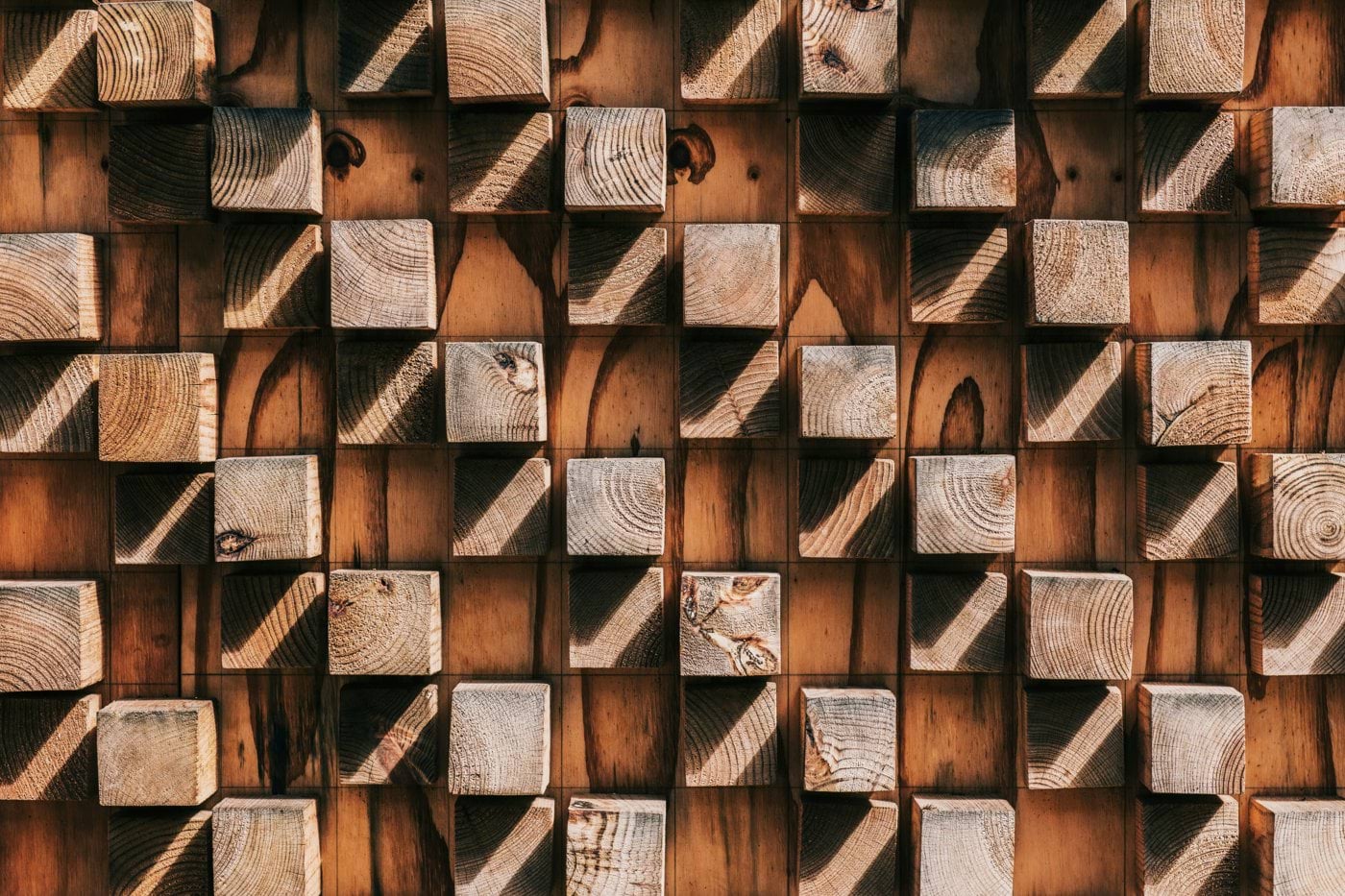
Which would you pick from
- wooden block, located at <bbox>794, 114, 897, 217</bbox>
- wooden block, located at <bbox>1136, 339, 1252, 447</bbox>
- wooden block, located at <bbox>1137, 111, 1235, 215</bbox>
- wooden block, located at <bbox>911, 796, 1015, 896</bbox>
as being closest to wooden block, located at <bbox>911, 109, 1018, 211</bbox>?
wooden block, located at <bbox>794, 114, 897, 217</bbox>

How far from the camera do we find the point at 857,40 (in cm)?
117

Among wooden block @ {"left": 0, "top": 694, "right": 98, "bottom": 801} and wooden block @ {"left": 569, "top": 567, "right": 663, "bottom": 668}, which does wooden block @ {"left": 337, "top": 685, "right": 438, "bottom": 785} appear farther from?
wooden block @ {"left": 0, "top": 694, "right": 98, "bottom": 801}

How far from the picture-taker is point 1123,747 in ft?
3.96

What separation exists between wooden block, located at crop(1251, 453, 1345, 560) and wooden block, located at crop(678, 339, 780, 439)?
0.75 meters

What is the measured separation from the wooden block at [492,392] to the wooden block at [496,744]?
39 cm

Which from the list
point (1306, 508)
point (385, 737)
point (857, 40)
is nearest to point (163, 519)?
point (385, 737)

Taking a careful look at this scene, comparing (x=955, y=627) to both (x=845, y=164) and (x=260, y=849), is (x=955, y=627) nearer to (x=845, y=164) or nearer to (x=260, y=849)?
(x=845, y=164)

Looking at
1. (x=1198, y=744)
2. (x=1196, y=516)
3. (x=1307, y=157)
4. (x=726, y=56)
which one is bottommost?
(x=1198, y=744)

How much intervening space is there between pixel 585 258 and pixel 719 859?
3.10 ft

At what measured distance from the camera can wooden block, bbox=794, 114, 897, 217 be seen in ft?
3.90

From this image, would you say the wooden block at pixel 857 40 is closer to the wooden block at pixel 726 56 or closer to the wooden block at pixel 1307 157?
the wooden block at pixel 726 56

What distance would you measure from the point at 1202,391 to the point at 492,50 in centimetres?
116

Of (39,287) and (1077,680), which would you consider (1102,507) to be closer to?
(1077,680)

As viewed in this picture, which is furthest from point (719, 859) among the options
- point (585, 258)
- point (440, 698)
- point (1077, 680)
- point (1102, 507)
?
point (585, 258)
